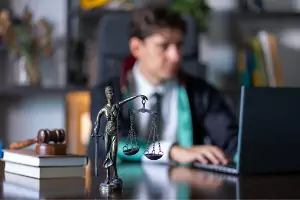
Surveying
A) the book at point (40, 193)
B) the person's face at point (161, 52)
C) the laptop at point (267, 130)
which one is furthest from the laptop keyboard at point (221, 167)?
the person's face at point (161, 52)

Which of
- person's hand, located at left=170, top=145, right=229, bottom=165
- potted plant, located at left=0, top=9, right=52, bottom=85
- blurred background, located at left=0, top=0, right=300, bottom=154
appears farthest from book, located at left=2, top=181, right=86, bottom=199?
potted plant, located at left=0, top=9, right=52, bottom=85

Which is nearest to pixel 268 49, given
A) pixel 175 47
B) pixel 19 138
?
pixel 175 47

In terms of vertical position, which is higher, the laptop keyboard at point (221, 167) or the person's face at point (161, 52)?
the person's face at point (161, 52)

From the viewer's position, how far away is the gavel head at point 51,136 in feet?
4.56

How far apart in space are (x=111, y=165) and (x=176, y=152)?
752mm

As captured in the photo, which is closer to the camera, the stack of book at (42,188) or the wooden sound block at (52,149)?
the stack of book at (42,188)

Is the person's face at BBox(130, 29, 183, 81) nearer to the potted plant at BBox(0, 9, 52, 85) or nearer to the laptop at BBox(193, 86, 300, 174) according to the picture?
the laptop at BBox(193, 86, 300, 174)

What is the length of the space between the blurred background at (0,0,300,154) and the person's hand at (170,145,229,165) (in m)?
1.45

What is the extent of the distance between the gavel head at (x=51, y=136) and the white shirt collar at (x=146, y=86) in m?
1.04

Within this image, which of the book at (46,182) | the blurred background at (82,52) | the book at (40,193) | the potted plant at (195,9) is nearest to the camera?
the book at (40,193)

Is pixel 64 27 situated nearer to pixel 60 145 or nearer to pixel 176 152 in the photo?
pixel 176 152

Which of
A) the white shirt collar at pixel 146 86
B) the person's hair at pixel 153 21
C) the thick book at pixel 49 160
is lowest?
the thick book at pixel 49 160

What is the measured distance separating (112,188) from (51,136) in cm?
31

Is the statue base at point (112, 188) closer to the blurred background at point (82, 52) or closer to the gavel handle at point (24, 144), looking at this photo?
the gavel handle at point (24, 144)
